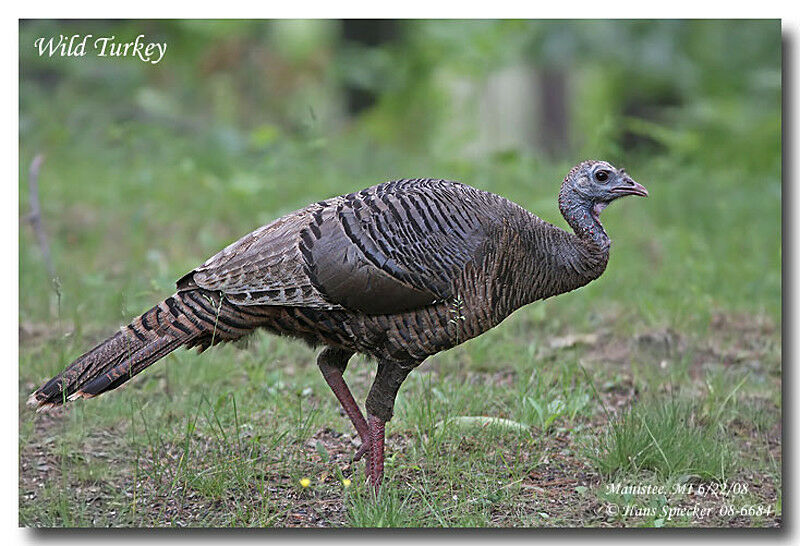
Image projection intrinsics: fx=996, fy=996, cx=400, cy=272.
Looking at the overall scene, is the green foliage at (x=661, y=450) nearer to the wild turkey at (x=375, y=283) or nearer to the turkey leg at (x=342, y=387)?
the wild turkey at (x=375, y=283)

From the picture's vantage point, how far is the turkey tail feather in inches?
156

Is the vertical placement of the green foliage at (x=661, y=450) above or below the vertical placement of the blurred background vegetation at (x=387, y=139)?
below

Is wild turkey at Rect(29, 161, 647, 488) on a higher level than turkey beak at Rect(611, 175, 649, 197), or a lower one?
lower

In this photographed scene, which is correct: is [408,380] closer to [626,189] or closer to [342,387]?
[342,387]

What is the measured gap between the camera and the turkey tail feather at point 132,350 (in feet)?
13.0

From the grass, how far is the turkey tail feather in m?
0.24

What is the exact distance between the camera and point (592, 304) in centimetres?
630

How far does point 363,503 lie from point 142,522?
896mm

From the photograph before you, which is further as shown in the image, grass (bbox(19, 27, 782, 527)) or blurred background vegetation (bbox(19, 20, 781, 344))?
blurred background vegetation (bbox(19, 20, 781, 344))

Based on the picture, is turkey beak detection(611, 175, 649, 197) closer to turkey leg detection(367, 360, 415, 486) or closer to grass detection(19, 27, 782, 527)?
grass detection(19, 27, 782, 527)

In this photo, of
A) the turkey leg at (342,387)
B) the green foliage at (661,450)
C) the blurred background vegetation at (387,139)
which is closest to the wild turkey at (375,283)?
the turkey leg at (342,387)

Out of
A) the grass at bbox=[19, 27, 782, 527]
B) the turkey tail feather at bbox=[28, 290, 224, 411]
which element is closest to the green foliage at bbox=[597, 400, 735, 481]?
the grass at bbox=[19, 27, 782, 527]

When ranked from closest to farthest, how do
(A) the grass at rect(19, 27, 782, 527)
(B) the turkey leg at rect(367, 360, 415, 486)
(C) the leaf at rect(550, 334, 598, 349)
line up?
1. (B) the turkey leg at rect(367, 360, 415, 486)
2. (A) the grass at rect(19, 27, 782, 527)
3. (C) the leaf at rect(550, 334, 598, 349)

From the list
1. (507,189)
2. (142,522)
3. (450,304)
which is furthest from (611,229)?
(142,522)
